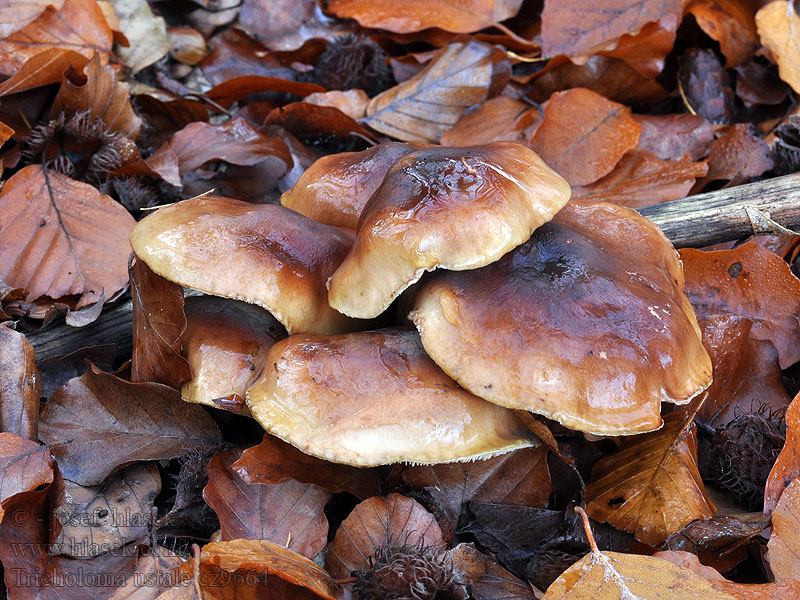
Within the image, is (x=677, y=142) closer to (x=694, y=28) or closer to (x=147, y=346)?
(x=694, y=28)

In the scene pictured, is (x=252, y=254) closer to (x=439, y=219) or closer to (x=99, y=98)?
(x=439, y=219)

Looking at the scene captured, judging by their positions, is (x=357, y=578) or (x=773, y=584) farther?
(x=357, y=578)

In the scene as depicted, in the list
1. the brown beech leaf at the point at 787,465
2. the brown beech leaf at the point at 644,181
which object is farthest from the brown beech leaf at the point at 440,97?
the brown beech leaf at the point at 787,465

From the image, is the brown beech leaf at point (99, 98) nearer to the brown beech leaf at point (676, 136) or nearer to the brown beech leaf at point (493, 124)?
the brown beech leaf at point (493, 124)

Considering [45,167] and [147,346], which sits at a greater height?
[45,167]

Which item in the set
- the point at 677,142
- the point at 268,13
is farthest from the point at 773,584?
the point at 268,13

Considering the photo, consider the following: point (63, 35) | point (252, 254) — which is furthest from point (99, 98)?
point (252, 254)
